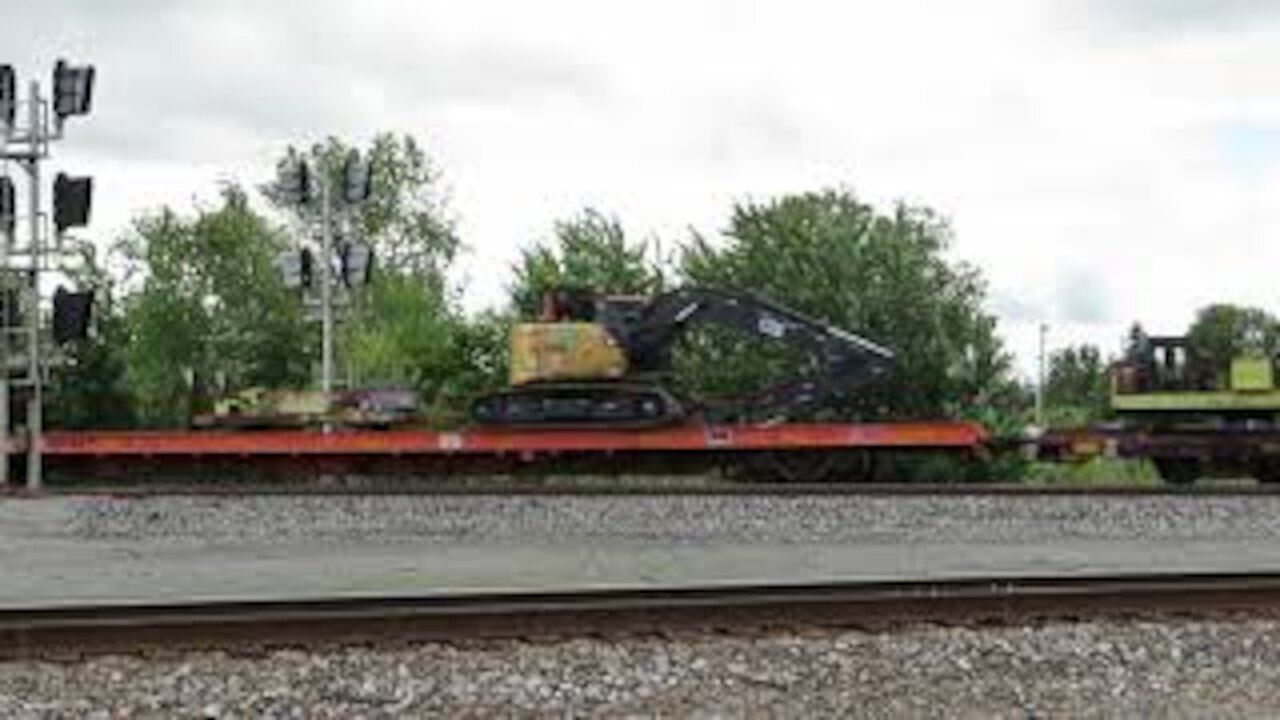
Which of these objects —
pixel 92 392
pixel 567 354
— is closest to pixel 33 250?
pixel 567 354

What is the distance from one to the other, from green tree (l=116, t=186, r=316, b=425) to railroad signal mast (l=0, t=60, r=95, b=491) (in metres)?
34.7

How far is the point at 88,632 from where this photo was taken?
11719 mm

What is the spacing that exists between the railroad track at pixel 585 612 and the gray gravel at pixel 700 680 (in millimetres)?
262

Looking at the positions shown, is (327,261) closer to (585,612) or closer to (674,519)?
(674,519)

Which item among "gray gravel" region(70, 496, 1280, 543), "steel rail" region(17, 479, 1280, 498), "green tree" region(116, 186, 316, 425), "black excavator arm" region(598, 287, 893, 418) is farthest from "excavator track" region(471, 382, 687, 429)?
"green tree" region(116, 186, 316, 425)

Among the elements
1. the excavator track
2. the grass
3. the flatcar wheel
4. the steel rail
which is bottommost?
the grass

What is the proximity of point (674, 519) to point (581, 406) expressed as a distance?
949 cm

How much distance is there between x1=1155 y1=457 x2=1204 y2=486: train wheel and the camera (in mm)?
36094

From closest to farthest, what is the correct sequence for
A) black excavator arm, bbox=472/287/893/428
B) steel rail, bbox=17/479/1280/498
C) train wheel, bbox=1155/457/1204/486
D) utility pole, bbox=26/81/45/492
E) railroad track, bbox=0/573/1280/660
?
railroad track, bbox=0/573/1280/660, steel rail, bbox=17/479/1280/498, utility pole, bbox=26/81/45/492, black excavator arm, bbox=472/287/893/428, train wheel, bbox=1155/457/1204/486

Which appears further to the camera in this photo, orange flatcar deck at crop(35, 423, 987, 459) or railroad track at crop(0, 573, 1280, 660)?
orange flatcar deck at crop(35, 423, 987, 459)

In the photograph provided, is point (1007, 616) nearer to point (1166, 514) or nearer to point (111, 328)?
point (1166, 514)

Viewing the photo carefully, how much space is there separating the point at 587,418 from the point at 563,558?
13205 mm

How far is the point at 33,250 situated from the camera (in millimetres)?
30516

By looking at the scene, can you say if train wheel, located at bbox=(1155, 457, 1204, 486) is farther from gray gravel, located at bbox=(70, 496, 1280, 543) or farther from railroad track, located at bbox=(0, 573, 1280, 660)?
railroad track, located at bbox=(0, 573, 1280, 660)
